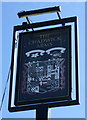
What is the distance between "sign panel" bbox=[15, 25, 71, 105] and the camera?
6.91 meters

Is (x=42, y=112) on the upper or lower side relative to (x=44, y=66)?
lower

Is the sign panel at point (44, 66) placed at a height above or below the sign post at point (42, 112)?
above

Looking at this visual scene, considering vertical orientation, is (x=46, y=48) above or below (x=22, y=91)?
above

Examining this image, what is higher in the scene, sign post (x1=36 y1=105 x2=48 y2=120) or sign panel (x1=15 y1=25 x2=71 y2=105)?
sign panel (x1=15 y1=25 x2=71 y2=105)

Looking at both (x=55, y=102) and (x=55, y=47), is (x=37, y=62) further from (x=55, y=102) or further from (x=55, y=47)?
(x=55, y=102)

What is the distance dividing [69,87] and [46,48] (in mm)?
834

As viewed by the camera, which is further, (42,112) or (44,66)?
(44,66)

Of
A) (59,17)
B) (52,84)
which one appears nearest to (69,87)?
(52,84)

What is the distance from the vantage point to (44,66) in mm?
7176

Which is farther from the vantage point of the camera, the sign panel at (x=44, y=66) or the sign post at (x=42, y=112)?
the sign panel at (x=44, y=66)

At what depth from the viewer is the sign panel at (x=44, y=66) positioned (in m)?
6.91

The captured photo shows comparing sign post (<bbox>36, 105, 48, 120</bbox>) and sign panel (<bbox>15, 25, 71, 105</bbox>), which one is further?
sign panel (<bbox>15, 25, 71, 105</bbox>)

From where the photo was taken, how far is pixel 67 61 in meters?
7.06

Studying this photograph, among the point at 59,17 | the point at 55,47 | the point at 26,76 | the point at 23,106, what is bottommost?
the point at 23,106
